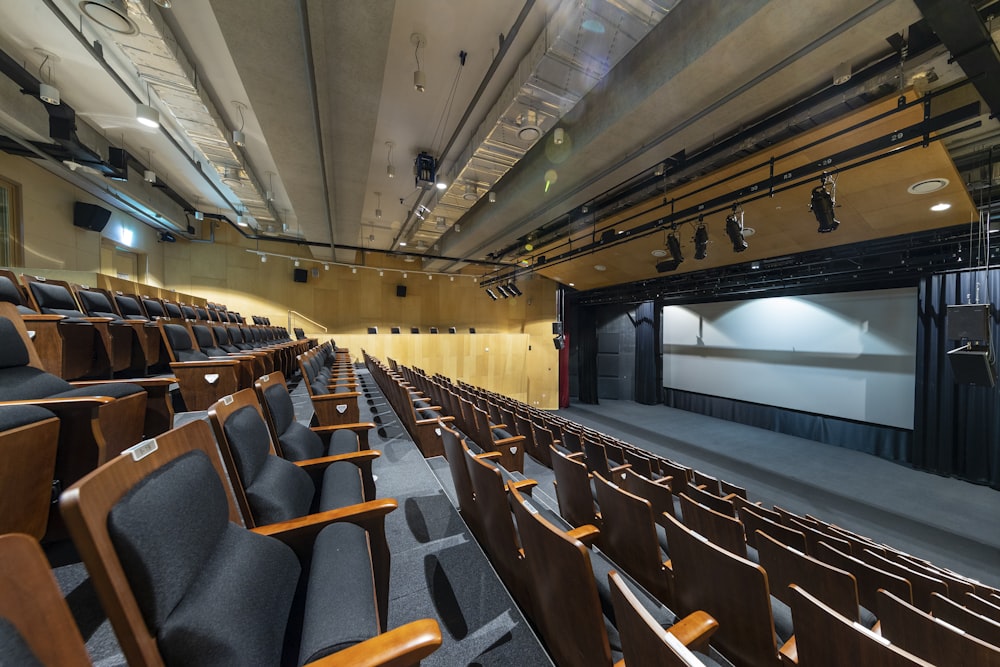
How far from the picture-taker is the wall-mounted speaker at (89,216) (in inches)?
206

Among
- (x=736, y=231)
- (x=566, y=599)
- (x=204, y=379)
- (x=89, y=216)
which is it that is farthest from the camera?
(x=89, y=216)

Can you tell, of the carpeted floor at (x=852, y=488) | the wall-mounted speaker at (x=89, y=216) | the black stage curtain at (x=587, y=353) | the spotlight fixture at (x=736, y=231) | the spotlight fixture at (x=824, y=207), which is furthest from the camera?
the black stage curtain at (x=587, y=353)

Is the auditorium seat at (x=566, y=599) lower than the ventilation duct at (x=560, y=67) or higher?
lower

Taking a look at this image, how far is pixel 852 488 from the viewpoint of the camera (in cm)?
474

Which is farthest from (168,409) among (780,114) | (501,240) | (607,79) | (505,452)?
(501,240)

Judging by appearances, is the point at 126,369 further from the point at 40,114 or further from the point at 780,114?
the point at 780,114

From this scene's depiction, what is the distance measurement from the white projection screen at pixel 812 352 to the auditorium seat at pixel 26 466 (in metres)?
8.72

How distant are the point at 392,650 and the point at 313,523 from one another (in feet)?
1.56

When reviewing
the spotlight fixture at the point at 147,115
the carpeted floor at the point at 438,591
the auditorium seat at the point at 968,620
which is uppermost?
the spotlight fixture at the point at 147,115

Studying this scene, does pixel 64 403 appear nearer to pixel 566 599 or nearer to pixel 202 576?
pixel 202 576

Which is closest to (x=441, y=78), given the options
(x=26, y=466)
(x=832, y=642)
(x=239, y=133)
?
(x=239, y=133)

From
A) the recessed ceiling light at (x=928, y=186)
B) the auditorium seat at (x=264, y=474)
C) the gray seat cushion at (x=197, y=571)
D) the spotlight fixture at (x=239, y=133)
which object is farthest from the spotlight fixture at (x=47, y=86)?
the recessed ceiling light at (x=928, y=186)

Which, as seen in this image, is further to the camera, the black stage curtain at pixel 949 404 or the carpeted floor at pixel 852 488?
the black stage curtain at pixel 949 404

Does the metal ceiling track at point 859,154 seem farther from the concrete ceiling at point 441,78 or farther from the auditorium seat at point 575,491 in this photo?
the auditorium seat at point 575,491
